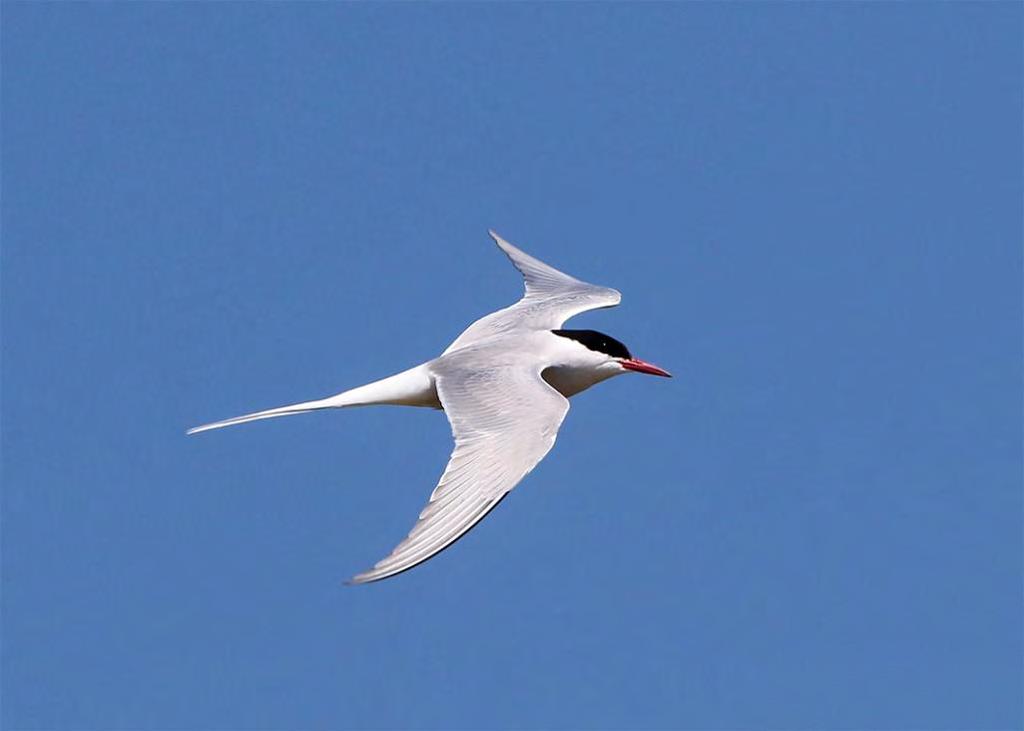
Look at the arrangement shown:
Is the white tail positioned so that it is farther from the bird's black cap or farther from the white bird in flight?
the bird's black cap

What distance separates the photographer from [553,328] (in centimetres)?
1223

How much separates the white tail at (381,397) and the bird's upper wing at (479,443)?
7.1 inches

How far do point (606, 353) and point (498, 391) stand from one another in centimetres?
171

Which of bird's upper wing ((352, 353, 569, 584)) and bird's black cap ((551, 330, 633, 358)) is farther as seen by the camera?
bird's black cap ((551, 330, 633, 358))

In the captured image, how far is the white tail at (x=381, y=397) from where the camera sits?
→ 10.7m

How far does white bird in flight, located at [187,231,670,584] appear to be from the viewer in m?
8.20

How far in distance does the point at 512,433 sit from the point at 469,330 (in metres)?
3.19

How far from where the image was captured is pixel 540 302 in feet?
42.4

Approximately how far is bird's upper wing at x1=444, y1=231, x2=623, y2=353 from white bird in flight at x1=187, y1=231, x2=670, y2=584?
Result: 1 cm

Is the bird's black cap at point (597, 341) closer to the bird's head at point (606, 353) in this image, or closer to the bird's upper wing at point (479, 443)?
the bird's head at point (606, 353)

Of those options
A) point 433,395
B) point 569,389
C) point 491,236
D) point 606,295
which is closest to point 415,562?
point 433,395

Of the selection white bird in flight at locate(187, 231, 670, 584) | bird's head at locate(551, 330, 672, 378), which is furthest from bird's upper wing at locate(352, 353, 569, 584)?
bird's head at locate(551, 330, 672, 378)

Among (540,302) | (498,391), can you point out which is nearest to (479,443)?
(498,391)

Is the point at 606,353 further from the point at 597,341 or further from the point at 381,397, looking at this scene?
the point at 381,397
